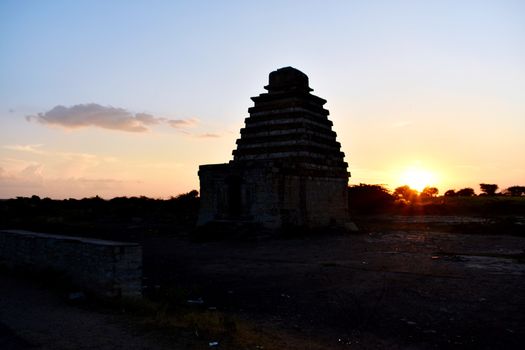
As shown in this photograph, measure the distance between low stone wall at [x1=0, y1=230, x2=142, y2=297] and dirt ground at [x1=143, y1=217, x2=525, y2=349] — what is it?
144 cm

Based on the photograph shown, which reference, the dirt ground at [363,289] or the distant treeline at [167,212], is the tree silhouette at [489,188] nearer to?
the distant treeline at [167,212]

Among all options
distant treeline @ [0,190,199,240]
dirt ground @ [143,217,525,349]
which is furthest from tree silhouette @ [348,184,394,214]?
dirt ground @ [143,217,525,349]

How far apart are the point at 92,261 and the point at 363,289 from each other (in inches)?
203

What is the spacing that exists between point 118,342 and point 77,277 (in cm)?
337

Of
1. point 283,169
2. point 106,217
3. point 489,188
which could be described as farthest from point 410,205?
point 489,188

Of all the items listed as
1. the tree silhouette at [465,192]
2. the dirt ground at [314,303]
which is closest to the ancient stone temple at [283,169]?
the dirt ground at [314,303]

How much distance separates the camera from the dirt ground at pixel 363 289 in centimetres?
667

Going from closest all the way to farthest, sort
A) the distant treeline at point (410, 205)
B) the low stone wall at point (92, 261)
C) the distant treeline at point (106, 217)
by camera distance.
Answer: the low stone wall at point (92, 261) < the distant treeline at point (106, 217) < the distant treeline at point (410, 205)

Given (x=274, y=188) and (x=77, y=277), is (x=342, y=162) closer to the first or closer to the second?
(x=274, y=188)

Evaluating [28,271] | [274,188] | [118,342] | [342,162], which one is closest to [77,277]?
[28,271]

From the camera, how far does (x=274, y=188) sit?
18.3 meters

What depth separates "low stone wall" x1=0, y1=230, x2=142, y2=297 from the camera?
7.91 meters

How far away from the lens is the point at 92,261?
27.4 feet

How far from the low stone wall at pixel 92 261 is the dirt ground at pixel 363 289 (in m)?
1.44
